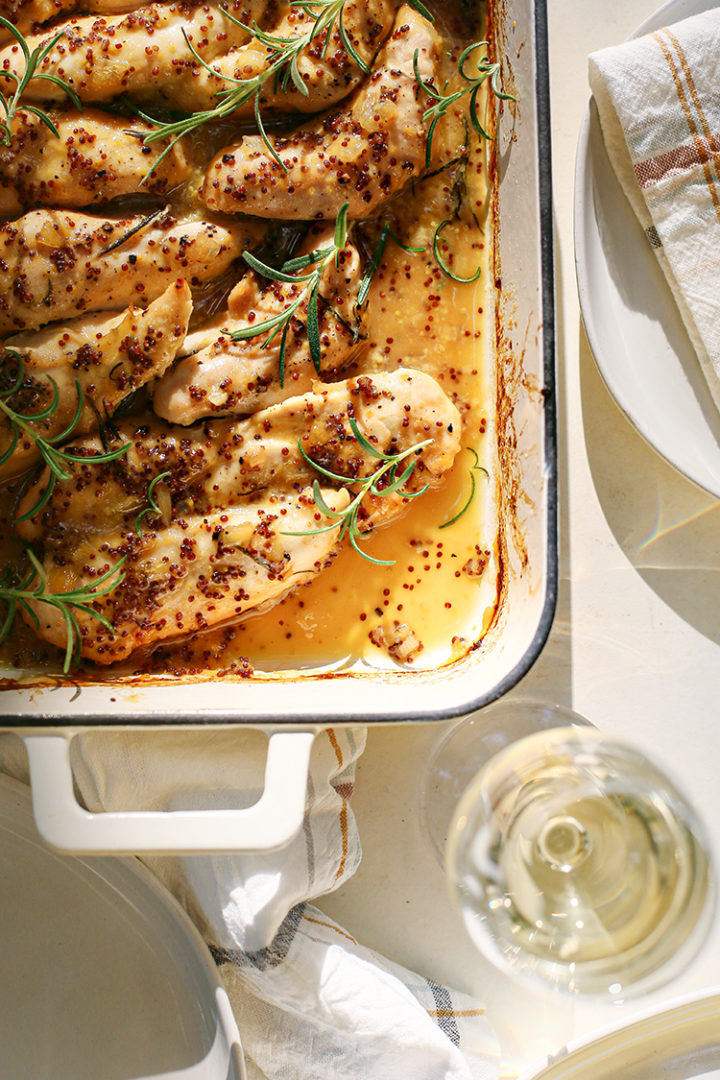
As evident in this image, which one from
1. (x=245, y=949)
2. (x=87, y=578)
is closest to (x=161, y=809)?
(x=245, y=949)

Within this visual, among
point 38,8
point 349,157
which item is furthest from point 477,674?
Result: point 38,8

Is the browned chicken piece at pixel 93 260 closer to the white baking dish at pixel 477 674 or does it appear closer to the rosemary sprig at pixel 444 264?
the rosemary sprig at pixel 444 264

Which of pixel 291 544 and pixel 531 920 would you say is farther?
pixel 531 920

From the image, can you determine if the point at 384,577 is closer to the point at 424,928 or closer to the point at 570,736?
the point at 570,736

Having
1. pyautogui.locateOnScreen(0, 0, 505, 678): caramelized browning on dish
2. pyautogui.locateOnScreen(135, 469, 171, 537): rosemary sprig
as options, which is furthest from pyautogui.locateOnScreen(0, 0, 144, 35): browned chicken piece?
pyautogui.locateOnScreen(135, 469, 171, 537): rosemary sprig

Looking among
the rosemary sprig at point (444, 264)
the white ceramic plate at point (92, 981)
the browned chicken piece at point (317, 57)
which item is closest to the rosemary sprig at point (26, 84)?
the browned chicken piece at point (317, 57)

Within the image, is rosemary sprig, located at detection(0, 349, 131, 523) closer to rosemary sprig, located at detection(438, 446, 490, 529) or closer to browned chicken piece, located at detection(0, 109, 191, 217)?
browned chicken piece, located at detection(0, 109, 191, 217)
